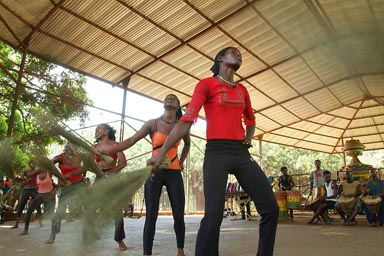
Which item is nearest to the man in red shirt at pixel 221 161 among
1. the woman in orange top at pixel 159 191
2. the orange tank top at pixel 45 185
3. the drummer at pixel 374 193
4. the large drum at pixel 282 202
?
the woman in orange top at pixel 159 191

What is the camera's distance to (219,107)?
2482mm

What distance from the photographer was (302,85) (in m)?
14.7

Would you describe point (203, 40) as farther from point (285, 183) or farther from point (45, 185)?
point (45, 185)

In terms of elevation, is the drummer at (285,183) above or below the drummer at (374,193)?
above

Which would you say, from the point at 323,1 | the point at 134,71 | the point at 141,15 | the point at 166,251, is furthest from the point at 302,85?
the point at 166,251

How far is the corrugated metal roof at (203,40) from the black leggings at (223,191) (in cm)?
709

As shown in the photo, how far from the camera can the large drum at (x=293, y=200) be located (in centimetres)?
934

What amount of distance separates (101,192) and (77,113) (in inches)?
399

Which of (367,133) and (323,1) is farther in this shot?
(367,133)

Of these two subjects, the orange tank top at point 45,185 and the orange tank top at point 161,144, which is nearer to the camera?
the orange tank top at point 161,144

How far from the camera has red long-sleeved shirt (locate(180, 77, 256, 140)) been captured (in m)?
2.43

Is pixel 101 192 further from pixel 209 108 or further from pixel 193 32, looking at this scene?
pixel 193 32

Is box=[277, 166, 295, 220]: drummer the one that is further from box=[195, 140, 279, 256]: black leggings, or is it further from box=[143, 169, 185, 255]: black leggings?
box=[195, 140, 279, 256]: black leggings

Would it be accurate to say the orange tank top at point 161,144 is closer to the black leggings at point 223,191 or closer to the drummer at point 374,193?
the black leggings at point 223,191
